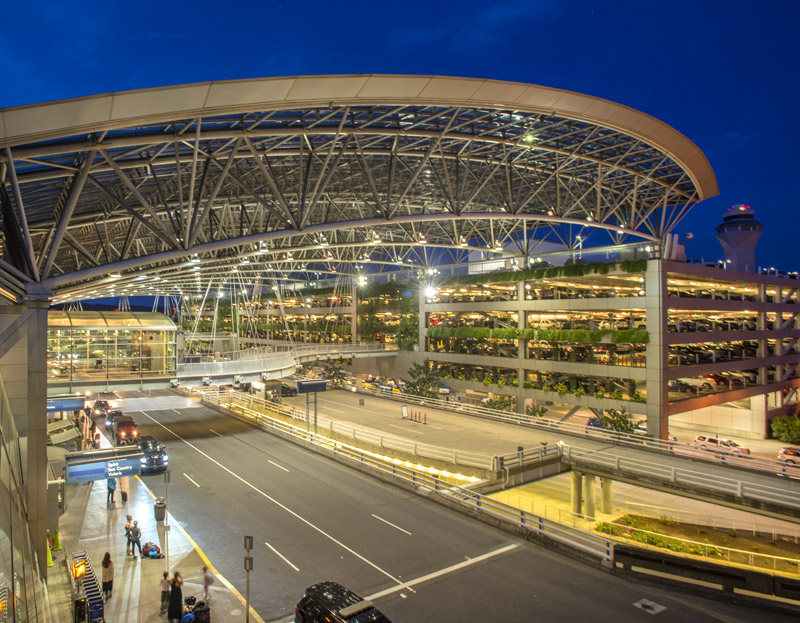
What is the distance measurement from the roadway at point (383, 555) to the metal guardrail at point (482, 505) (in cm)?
50

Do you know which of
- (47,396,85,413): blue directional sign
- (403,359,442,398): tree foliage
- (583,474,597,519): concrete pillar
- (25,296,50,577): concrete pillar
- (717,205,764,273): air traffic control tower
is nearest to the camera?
(25,296,50,577): concrete pillar

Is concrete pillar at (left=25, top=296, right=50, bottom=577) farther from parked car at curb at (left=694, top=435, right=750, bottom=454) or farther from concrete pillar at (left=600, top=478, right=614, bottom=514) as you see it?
parked car at curb at (left=694, top=435, right=750, bottom=454)

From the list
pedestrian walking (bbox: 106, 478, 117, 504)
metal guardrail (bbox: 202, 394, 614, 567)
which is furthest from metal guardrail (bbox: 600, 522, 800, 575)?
pedestrian walking (bbox: 106, 478, 117, 504)

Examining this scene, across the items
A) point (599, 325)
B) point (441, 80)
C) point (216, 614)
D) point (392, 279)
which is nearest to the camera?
point (216, 614)

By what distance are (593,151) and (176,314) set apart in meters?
90.1

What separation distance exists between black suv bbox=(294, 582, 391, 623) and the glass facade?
78.3 feet

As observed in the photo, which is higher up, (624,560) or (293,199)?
(293,199)

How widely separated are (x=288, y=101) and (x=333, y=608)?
13797 mm

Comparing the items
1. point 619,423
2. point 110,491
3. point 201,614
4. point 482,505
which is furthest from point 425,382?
point 201,614

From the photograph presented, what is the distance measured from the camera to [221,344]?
104438mm

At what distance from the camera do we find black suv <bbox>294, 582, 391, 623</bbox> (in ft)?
33.5

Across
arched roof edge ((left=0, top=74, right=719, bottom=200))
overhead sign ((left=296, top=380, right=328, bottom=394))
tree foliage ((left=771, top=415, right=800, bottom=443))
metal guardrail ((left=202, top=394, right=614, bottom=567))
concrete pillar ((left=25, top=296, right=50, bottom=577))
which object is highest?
arched roof edge ((left=0, top=74, right=719, bottom=200))

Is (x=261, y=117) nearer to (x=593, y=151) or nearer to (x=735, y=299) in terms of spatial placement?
Answer: (x=593, y=151)

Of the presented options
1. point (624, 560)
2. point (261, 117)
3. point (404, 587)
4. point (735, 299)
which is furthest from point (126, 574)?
point (735, 299)
